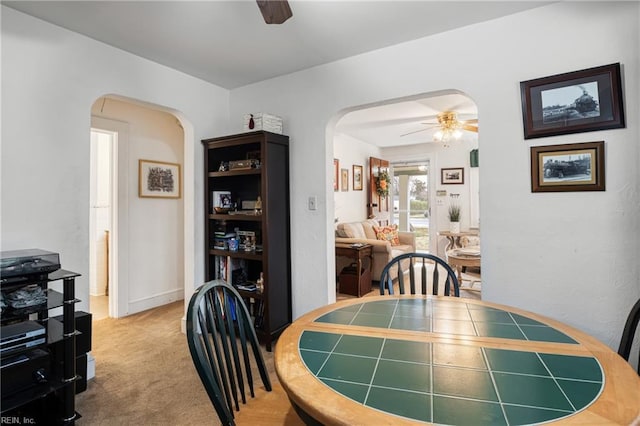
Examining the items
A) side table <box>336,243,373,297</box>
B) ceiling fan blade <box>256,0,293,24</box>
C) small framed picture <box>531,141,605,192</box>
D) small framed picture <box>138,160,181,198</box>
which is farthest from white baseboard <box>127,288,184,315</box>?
small framed picture <box>531,141,605,192</box>

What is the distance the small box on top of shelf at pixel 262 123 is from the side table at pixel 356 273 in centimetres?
187

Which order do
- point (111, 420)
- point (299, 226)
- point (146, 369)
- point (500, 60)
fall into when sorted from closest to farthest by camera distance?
point (111, 420) < point (500, 60) < point (146, 369) < point (299, 226)

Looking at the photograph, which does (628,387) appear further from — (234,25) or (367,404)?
(234,25)

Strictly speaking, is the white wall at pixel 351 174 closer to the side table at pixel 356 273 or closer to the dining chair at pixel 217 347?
the side table at pixel 356 273

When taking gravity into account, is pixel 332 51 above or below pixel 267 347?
above

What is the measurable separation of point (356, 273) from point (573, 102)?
9.10ft

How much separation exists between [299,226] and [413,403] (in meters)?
2.20

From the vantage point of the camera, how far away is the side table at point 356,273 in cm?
411

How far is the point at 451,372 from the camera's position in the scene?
0.97 metres

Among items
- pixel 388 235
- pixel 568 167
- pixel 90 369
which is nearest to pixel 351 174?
pixel 388 235

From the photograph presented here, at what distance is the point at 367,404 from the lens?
0.83m

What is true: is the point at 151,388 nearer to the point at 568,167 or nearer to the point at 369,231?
the point at 568,167

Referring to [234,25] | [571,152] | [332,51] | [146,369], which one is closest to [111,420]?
[146,369]

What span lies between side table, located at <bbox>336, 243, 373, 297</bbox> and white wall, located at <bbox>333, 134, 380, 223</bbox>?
134cm
